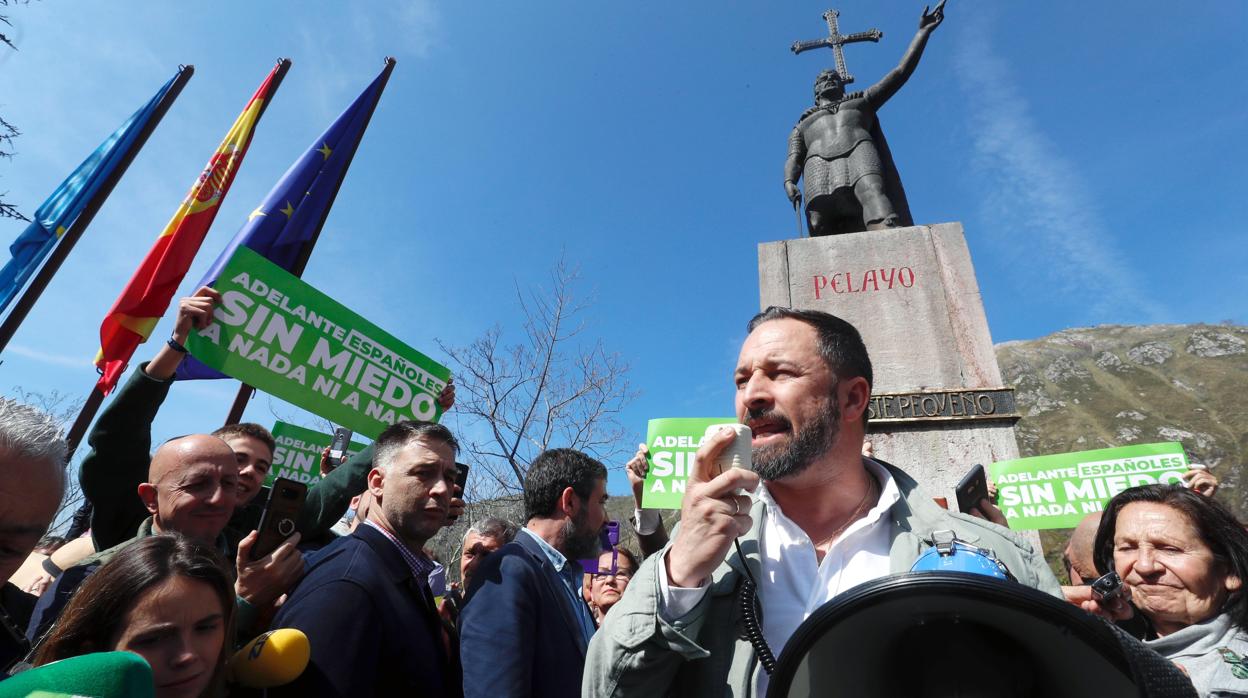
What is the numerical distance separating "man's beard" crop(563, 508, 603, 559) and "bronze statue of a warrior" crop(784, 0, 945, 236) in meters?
4.51

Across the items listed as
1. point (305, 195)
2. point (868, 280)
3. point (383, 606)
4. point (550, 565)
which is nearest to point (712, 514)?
point (383, 606)

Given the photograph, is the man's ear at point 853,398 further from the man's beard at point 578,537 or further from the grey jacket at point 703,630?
the man's beard at point 578,537

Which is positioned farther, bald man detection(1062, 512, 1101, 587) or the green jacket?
bald man detection(1062, 512, 1101, 587)

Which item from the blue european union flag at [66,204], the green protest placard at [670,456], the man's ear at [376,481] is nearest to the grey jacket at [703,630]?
the man's ear at [376,481]

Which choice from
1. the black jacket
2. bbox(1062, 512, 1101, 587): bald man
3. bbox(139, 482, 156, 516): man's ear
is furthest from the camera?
bbox(1062, 512, 1101, 587): bald man

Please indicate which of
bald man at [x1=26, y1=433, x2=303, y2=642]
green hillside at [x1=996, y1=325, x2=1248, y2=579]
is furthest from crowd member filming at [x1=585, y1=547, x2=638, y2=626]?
green hillside at [x1=996, y1=325, x2=1248, y2=579]

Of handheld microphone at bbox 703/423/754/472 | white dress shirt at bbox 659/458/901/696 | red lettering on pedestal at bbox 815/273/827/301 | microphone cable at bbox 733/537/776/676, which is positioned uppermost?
red lettering on pedestal at bbox 815/273/827/301

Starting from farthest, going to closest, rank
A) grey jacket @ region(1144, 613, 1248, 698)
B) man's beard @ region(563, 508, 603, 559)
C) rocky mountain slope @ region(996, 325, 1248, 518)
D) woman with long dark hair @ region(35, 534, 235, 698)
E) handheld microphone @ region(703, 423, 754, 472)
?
rocky mountain slope @ region(996, 325, 1248, 518)
man's beard @ region(563, 508, 603, 559)
grey jacket @ region(1144, 613, 1248, 698)
woman with long dark hair @ region(35, 534, 235, 698)
handheld microphone @ region(703, 423, 754, 472)

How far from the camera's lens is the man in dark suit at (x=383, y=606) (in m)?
2.05

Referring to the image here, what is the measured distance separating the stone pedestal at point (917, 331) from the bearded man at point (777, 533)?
2.99 m

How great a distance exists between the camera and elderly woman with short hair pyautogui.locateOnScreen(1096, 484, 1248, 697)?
2070 mm

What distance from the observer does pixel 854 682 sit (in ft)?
2.94

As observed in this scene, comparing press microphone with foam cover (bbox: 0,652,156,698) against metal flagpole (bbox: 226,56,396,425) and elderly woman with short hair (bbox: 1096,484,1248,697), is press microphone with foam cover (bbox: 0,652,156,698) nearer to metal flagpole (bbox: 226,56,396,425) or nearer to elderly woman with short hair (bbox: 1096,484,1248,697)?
elderly woman with short hair (bbox: 1096,484,1248,697)

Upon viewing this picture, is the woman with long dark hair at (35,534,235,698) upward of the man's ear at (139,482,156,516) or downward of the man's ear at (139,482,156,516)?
downward
